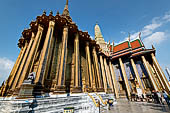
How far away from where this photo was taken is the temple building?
19.9ft

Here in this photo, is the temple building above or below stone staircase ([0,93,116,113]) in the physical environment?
above

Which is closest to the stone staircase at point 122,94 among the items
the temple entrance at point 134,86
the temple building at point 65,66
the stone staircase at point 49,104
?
the temple building at point 65,66

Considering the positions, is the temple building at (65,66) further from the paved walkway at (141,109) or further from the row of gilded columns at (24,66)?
the paved walkway at (141,109)

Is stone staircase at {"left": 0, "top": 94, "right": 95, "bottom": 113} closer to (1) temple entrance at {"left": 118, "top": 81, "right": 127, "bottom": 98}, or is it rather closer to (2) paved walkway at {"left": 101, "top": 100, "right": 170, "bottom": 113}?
(2) paved walkway at {"left": 101, "top": 100, "right": 170, "bottom": 113}

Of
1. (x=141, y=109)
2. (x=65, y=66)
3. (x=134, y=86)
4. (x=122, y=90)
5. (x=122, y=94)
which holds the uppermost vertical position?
(x=65, y=66)

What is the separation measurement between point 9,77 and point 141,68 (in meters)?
20.4

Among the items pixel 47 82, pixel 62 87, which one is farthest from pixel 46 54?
pixel 62 87

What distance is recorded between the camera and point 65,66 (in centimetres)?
691

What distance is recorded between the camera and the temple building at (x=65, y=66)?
6.08m

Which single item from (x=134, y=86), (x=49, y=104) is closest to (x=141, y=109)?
(x=49, y=104)

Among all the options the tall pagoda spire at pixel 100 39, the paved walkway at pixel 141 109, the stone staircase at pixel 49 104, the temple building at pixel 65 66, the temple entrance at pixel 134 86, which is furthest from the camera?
the tall pagoda spire at pixel 100 39

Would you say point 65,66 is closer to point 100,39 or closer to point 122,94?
point 122,94

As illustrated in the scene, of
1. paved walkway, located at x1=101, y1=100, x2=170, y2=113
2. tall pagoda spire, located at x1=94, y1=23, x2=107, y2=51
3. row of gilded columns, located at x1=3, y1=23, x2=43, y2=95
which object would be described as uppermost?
tall pagoda spire, located at x1=94, y1=23, x2=107, y2=51

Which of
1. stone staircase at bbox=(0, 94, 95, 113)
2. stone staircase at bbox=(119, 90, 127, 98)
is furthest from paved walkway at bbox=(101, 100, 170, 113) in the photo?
stone staircase at bbox=(119, 90, 127, 98)
